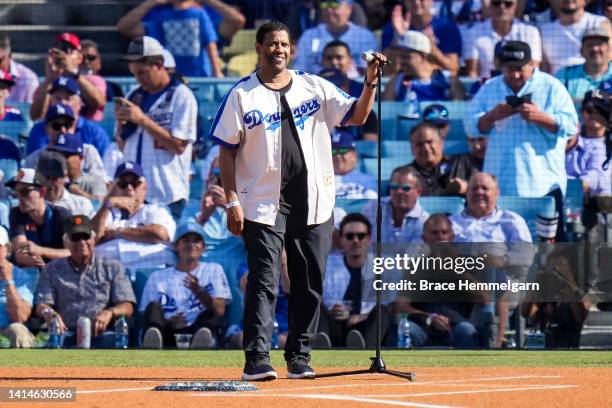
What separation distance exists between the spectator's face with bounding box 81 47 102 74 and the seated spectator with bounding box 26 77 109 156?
2.13 feet

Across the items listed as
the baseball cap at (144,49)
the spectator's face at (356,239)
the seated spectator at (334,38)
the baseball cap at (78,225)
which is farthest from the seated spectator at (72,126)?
the spectator's face at (356,239)

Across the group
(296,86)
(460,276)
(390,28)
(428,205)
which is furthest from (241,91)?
(390,28)

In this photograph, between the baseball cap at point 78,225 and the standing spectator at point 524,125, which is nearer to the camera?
the baseball cap at point 78,225

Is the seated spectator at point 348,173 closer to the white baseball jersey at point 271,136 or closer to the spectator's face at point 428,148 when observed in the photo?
the spectator's face at point 428,148

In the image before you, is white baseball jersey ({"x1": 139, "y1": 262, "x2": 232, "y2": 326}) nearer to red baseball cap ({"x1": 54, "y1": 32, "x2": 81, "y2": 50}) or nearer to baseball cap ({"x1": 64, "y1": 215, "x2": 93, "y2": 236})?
baseball cap ({"x1": 64, "y1": 215, "x2": 93, "y2": 236})

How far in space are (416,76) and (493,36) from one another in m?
1.01

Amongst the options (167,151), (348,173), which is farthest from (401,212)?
(167,151)

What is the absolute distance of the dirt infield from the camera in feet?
17.4

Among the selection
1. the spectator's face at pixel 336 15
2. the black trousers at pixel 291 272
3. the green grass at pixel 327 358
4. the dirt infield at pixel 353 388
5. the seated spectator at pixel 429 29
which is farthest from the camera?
the spectator's face at pixel 336 15

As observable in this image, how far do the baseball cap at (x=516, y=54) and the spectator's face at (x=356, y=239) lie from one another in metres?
2.37

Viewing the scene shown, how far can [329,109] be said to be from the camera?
21.9 ft

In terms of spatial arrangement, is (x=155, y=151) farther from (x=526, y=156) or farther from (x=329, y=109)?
(x=329, y=109)

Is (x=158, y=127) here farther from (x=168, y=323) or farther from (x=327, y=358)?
(x=327, y=358)

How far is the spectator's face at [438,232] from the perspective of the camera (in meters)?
10.9
